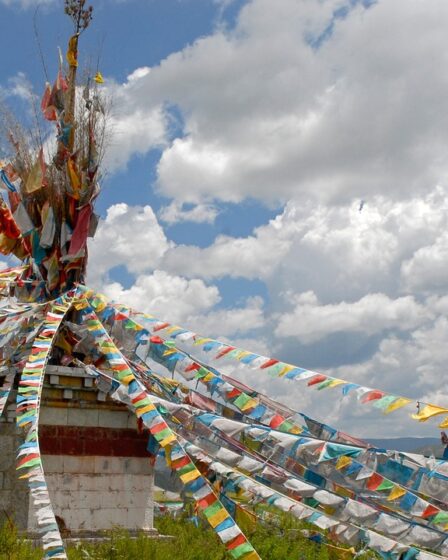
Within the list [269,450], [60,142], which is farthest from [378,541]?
[60,142]

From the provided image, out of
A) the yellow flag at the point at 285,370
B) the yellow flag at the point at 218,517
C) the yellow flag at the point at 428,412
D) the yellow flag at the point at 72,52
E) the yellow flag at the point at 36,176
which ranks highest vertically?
the yellow flag at the point at 72,52

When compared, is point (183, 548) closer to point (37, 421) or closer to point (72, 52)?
point (37, 421)

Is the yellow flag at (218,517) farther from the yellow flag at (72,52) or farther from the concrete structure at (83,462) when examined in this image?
the yellow flag at (72,52)

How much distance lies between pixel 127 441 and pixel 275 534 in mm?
3322

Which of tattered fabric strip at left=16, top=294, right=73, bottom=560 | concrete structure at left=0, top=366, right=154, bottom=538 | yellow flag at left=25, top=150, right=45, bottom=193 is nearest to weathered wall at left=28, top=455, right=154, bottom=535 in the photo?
concrete structure at left=0, top=366, right=154, bottom=538

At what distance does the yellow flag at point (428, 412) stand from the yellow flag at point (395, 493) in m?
1.37

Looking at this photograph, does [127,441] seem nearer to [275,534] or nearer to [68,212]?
[275,534]

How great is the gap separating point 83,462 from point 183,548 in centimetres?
247

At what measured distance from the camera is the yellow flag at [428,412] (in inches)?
423

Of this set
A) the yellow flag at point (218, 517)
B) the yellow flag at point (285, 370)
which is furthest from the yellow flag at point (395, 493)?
the yellow flag at point (285, 370)

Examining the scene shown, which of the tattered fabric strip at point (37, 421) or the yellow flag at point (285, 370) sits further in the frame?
the yellow flag at point (285, 370)

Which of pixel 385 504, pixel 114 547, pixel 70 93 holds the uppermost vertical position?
pixel 70 93

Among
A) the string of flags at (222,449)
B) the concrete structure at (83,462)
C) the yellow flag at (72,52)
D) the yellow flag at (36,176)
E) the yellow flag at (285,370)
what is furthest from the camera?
the yellow flag at (72,52)

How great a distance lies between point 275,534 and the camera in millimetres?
14578
